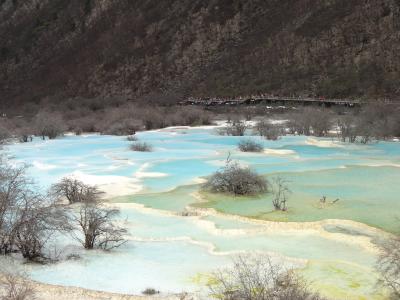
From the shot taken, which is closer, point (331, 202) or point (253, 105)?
point (331, 202)

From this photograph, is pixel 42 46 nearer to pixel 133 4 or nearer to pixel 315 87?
pixel 133 4

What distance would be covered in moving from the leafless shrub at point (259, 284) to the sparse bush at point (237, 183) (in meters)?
4.71

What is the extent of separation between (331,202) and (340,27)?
37389 mm

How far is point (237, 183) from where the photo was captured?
13406 millimetres

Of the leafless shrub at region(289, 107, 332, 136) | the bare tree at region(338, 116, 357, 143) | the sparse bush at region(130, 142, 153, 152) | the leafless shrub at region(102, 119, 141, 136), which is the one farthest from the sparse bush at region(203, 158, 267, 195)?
the leafless shrub at region(102, 119, 141, 136)

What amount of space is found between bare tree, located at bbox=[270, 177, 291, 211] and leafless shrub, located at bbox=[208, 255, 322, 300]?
324 centimetres

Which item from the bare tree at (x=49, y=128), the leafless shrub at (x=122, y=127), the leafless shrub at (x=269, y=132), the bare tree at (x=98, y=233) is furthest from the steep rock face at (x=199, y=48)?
the bare tree at (x=98, y=233)

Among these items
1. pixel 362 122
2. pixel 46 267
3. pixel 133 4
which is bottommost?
pixel 46 267

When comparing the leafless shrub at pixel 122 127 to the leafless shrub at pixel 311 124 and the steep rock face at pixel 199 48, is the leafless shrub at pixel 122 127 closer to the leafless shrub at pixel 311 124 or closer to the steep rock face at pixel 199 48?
the leafless shrub at pixel 311 124

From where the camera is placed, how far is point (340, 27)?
47.0 meters

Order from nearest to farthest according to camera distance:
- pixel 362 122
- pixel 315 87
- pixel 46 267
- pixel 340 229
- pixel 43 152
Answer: pixel 46 267, pixel 340 229, pixel 43 152, pixel 362 122, pixel 315 87

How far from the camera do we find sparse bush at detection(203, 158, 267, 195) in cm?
1338

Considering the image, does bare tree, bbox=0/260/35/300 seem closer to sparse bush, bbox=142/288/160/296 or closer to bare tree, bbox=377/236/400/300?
sparse bush, bbox=142/288/160/296

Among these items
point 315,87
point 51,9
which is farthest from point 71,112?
point 51,9
